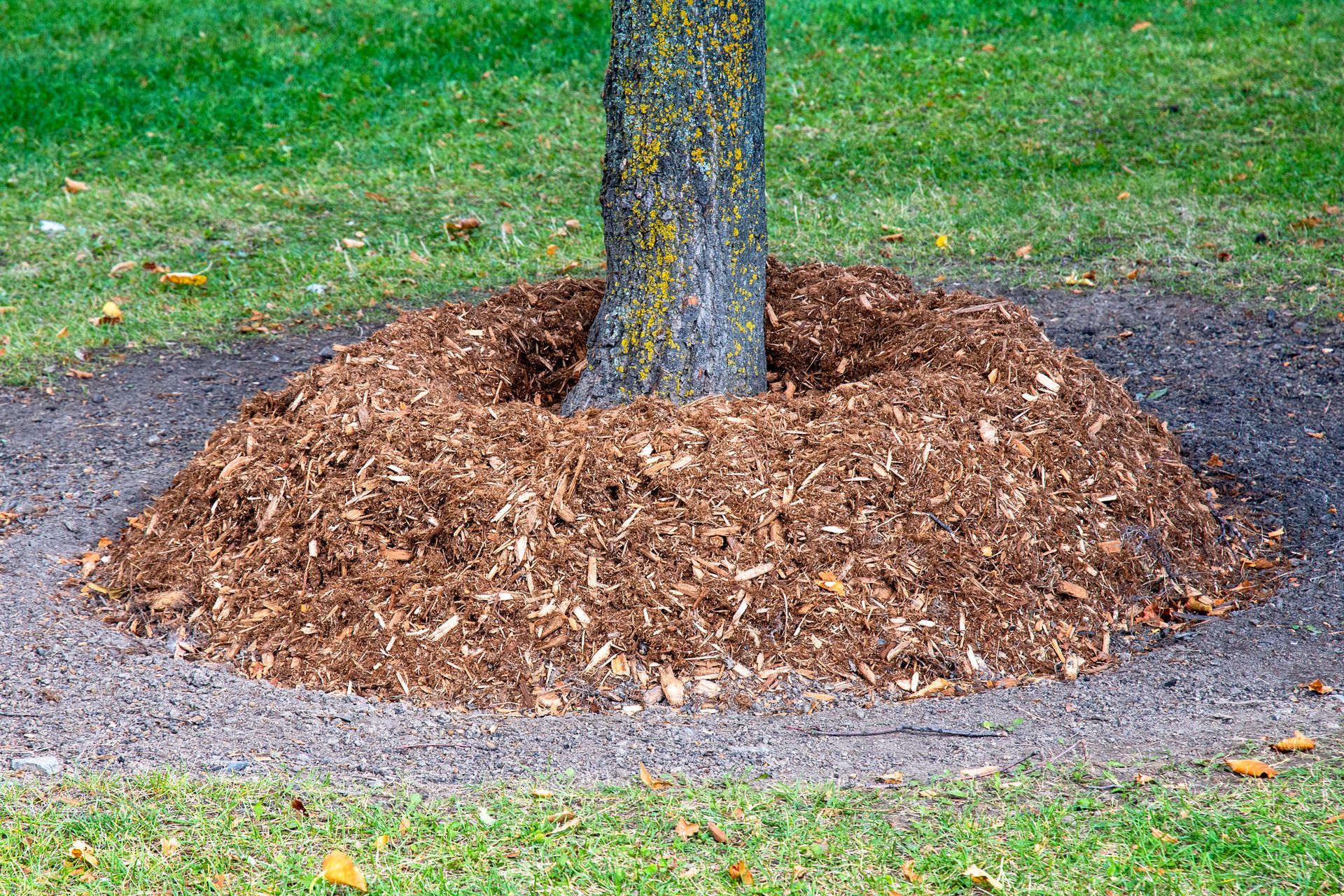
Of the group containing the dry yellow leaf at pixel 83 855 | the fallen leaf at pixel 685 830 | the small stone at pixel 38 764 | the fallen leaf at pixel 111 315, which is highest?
the fallen leaf at pixel 111 315

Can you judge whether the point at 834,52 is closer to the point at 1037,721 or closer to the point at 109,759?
the point at 1037,721

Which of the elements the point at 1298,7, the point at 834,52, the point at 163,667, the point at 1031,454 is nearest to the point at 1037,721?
the point at 1031,454

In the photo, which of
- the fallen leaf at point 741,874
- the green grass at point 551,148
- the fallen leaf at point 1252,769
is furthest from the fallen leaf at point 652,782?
the green grass at point 551,148

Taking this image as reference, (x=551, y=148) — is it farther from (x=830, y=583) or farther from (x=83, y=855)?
(x=83, y=855)

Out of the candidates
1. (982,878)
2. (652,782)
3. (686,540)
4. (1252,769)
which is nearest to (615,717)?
(652,782)

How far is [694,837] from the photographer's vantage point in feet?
9.82

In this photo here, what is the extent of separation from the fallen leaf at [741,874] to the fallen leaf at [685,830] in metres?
0.16

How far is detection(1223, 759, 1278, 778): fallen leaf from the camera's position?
3.10 m

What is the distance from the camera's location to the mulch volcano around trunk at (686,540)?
12.7ft

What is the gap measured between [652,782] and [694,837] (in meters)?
0.26

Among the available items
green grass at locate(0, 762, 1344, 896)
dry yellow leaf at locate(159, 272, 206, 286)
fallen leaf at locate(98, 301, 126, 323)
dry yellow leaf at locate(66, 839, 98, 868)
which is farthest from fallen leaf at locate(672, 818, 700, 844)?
dry yellow leaf at locate(159, 272, 206, 286)

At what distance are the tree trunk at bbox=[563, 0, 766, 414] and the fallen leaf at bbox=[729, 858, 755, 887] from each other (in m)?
2.20

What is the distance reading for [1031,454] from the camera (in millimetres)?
4328

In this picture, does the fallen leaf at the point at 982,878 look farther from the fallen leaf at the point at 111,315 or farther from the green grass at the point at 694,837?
the fallen leaf at the point at 111,315
